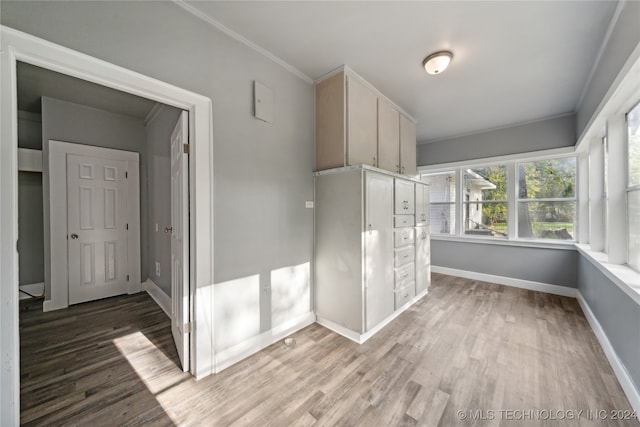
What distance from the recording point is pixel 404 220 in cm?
297

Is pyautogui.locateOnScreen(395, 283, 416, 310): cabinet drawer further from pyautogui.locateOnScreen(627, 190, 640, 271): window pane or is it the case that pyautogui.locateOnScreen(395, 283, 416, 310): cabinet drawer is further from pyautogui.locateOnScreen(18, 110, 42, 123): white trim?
pyautogui.locateOnScreen(18, 110, 42, 123): white trim

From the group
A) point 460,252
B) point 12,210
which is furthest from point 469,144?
point 12,210

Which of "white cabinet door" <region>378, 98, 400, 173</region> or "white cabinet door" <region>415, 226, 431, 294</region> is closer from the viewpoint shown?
"white cabinet door" <region>378, 98, 400, 173</region>

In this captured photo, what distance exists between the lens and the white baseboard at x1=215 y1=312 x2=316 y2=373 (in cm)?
196

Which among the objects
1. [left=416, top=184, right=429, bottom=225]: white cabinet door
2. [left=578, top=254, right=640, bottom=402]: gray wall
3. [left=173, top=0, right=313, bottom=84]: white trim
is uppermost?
[left=173, top=0, right=313, bottom=84]: white trim

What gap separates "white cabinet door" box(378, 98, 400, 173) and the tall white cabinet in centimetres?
33

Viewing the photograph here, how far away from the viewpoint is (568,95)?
2.99 m

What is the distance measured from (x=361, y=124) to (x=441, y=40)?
0.97 metres

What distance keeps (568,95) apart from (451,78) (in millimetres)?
1690

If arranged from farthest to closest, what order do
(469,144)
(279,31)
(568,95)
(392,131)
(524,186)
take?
1. (469,144)
2. (524,186)
3. (392,131)
4. (568,95)
5. (279,31)

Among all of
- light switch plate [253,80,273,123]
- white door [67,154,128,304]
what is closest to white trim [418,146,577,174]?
light switch plate [253,80,273,123]

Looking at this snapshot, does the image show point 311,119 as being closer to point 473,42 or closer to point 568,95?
point 473,42

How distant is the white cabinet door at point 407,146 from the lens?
11.1ft

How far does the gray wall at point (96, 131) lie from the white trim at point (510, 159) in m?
5.10
